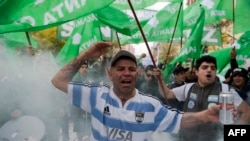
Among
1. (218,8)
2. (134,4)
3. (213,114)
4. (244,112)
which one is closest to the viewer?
(213,114)

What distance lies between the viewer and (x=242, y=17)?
748cm

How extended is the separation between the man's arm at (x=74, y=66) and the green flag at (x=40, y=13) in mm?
1126

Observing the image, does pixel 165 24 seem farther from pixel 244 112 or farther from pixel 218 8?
pixel 244 112

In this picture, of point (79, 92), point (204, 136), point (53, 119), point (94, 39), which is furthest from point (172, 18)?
point (79, 92)

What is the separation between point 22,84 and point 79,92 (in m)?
2.17

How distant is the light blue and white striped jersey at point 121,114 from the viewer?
2.90m

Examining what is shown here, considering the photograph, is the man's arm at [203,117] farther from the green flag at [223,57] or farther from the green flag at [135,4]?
the green flag at [135,4]

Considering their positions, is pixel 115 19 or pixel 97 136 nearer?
pixel 97 136

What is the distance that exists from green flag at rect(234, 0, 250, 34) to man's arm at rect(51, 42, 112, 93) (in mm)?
4620

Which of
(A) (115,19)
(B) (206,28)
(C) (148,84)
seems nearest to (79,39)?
(A) (115,19)

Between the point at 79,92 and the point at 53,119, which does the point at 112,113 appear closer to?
the point at 79,92

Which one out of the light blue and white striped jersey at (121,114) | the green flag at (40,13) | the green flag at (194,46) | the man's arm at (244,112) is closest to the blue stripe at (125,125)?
the light blue and white striped jersey at (121,114)

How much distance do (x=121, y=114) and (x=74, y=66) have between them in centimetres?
48

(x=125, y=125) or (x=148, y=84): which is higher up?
(x=148, y=84)
